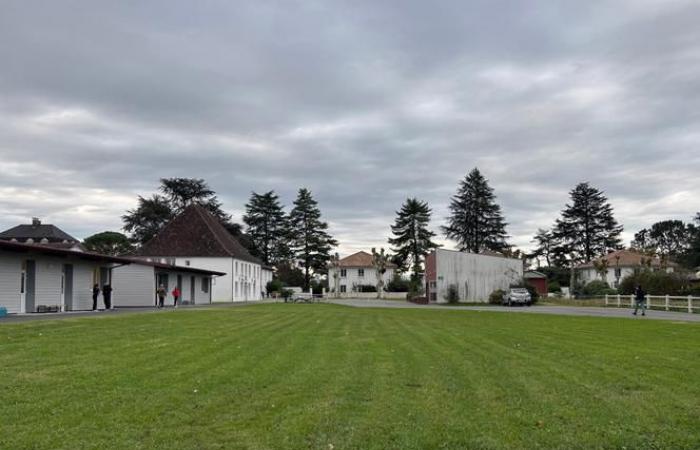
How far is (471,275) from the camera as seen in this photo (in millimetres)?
61938

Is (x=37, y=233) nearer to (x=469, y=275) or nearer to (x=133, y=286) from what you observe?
(x=133, y=286)

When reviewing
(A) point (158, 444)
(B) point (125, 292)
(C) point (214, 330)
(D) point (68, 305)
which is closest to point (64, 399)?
(A) point (158, 444)

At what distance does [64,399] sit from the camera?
802cm

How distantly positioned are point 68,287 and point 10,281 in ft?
16.6

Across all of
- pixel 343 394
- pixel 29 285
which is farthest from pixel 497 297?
pixel 343 394

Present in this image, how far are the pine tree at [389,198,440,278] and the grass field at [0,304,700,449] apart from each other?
295 ft

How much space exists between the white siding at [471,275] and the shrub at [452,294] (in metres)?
0.30

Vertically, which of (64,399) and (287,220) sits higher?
(287,220)

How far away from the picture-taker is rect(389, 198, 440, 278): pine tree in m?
105

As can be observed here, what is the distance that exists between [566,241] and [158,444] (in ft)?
338

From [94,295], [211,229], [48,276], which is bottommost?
[94,295]

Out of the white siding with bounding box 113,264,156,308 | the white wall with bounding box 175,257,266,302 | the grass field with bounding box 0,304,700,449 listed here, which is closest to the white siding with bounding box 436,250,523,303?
the white wall with bounding box 175,257,266,302

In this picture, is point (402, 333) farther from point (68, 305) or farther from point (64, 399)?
point (68, 305)

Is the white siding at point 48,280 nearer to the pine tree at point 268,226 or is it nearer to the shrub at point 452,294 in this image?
the shrub at point 452,294
